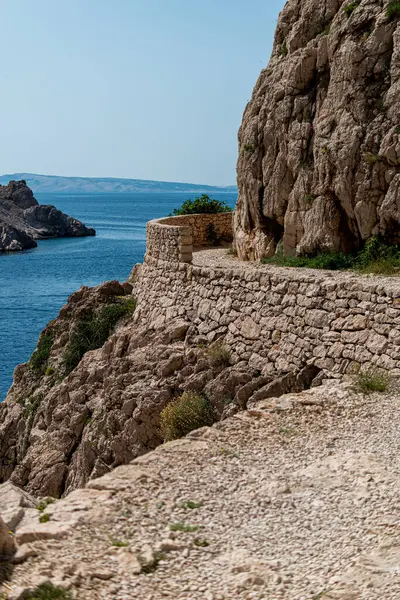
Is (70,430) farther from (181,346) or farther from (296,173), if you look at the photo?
(296,173)

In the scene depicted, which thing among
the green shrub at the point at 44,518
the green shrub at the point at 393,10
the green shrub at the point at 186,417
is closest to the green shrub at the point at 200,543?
the green shrub at the point at 44,518

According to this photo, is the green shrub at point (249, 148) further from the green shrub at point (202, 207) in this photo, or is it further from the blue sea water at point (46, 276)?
the blue sea water at point (46, 276)

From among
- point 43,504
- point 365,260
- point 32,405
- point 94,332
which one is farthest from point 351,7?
point 43,504

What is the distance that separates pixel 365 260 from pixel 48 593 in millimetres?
13341

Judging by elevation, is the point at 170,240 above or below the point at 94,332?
above

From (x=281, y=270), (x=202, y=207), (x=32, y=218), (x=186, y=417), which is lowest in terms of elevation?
(x=186, y=417)

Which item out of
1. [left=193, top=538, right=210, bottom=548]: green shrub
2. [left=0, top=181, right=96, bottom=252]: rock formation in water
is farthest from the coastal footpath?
[left=0, top=181, right=96, bottom=252]: rock formation in water

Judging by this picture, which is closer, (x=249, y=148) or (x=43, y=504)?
(x=43, y=504)

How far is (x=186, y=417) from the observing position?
13500 mm

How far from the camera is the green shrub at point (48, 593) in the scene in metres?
5.66

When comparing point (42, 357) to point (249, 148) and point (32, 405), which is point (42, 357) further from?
point (249, 148)

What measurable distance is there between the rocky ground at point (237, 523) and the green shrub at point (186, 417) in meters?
3.55

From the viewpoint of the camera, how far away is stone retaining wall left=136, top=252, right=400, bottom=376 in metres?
12.5

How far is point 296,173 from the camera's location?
19.4m
